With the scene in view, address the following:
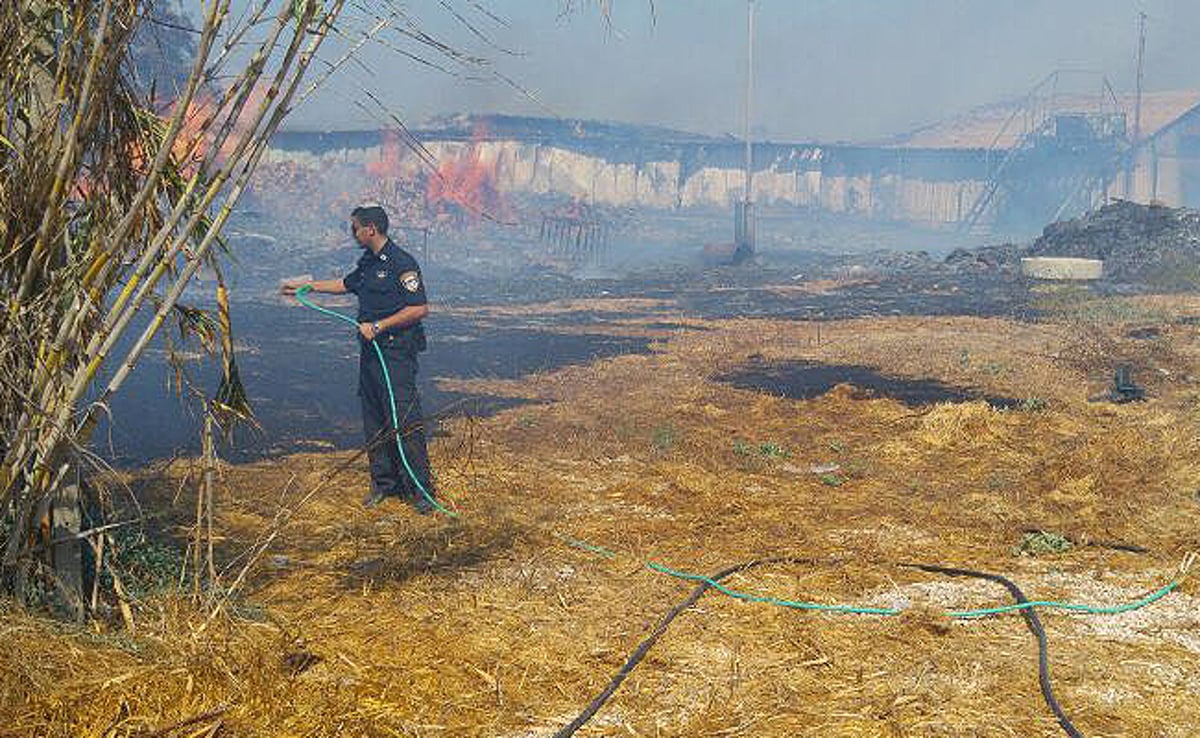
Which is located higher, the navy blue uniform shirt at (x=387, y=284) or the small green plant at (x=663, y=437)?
the navy blue uniform shirt at (x=387, y=284)

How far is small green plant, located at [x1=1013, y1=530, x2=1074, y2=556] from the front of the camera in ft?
19.3

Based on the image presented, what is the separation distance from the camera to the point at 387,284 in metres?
6.76

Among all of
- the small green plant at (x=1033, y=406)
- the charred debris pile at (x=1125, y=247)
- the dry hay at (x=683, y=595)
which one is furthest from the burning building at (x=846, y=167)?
the dry hay at (x=683, y=595)

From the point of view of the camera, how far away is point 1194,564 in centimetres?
555

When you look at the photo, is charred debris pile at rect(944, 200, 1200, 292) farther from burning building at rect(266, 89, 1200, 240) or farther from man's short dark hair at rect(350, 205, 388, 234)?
man's short dark hair at rect(350, 205, 388, 234)

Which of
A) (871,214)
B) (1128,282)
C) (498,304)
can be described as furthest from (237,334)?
(871,214)

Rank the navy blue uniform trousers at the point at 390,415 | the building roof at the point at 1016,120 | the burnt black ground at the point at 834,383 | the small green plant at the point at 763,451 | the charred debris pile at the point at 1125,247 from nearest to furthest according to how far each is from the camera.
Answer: the navy blue uniform trousers at the point at 390,415, the small green plant at the point at 763,451, the burnt black ground at the point at 834,383, the charred debris pile at the point at 1125,247, the building roof at the point at 1016,120

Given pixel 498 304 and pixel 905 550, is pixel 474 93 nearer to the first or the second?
pixel 498 304

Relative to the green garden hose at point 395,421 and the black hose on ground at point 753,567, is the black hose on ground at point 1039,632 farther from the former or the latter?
the green garden hose at point 395,421

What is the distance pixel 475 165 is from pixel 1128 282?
95.0 feet

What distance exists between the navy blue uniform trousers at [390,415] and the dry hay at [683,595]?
28 centimetres

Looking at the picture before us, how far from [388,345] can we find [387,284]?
1.32ft

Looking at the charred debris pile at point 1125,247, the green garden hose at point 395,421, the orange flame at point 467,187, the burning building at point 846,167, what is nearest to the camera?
the green garden hose at point 395,421

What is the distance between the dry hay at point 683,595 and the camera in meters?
3.73
